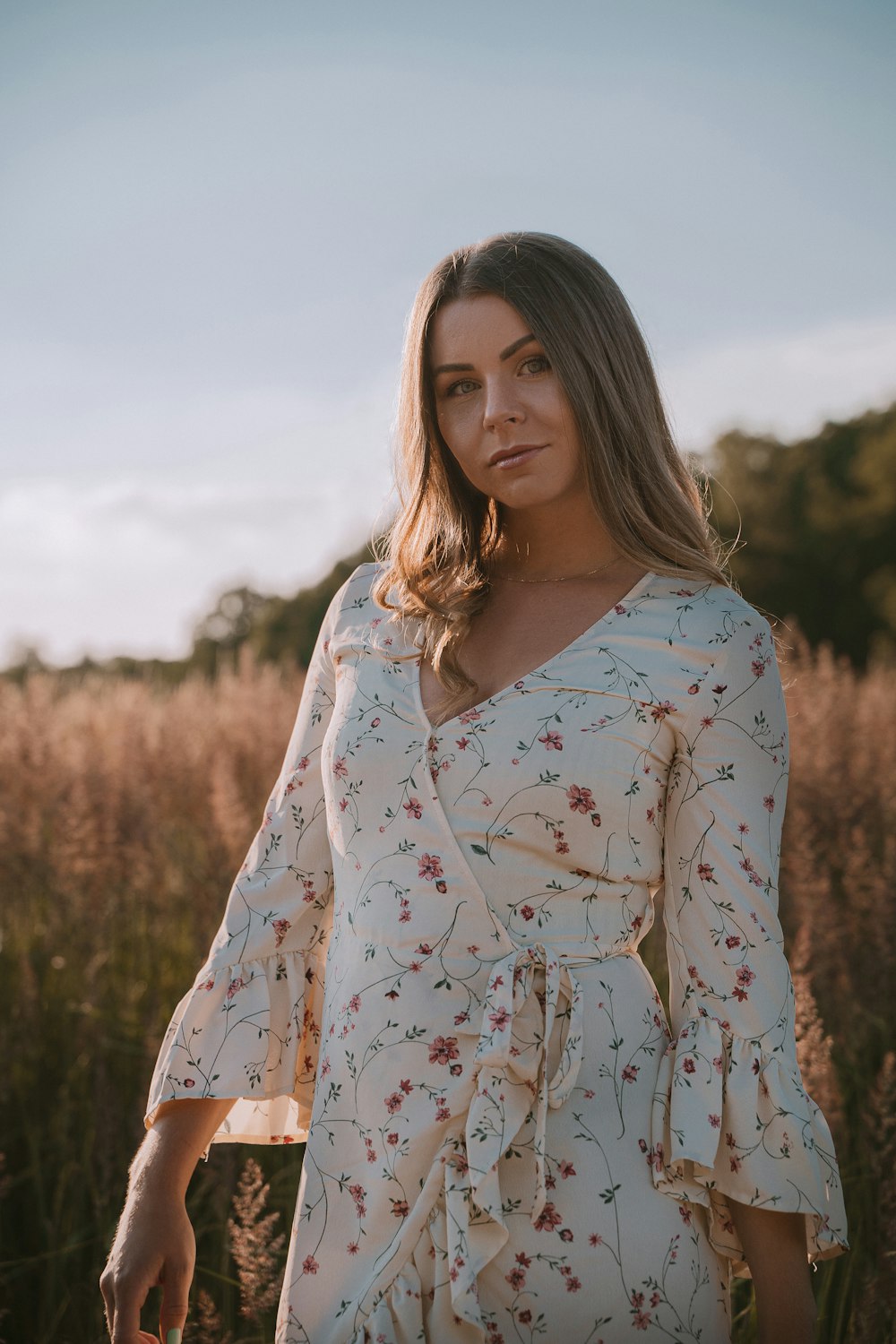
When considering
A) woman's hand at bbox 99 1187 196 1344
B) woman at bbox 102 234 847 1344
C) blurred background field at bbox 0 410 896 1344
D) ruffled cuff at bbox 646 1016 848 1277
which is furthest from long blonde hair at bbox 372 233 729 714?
woman's hand at bbox 99 1187 196 1344

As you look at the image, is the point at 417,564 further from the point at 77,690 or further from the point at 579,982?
the point at 77,690

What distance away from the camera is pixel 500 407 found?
149cm

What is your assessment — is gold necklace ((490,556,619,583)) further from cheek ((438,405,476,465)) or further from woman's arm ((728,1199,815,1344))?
woman's arm ((728,1199,815,1344))

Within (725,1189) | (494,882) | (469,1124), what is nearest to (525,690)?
(494,882)

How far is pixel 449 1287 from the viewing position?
1177mm

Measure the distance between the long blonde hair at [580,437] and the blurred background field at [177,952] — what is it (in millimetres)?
302

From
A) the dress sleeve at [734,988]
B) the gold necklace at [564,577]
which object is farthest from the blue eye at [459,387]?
the dress sleeve at [734,988]

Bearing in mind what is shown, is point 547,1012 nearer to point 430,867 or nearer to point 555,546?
point 430,867

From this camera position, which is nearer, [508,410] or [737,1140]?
[737,1140]

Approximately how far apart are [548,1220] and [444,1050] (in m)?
0.21

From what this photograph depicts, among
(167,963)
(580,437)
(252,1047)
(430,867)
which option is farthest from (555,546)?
(167,963)

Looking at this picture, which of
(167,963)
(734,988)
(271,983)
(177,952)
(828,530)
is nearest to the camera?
(734,988)

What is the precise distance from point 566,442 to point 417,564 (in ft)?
0.97

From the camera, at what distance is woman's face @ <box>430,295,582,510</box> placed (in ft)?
4.96
